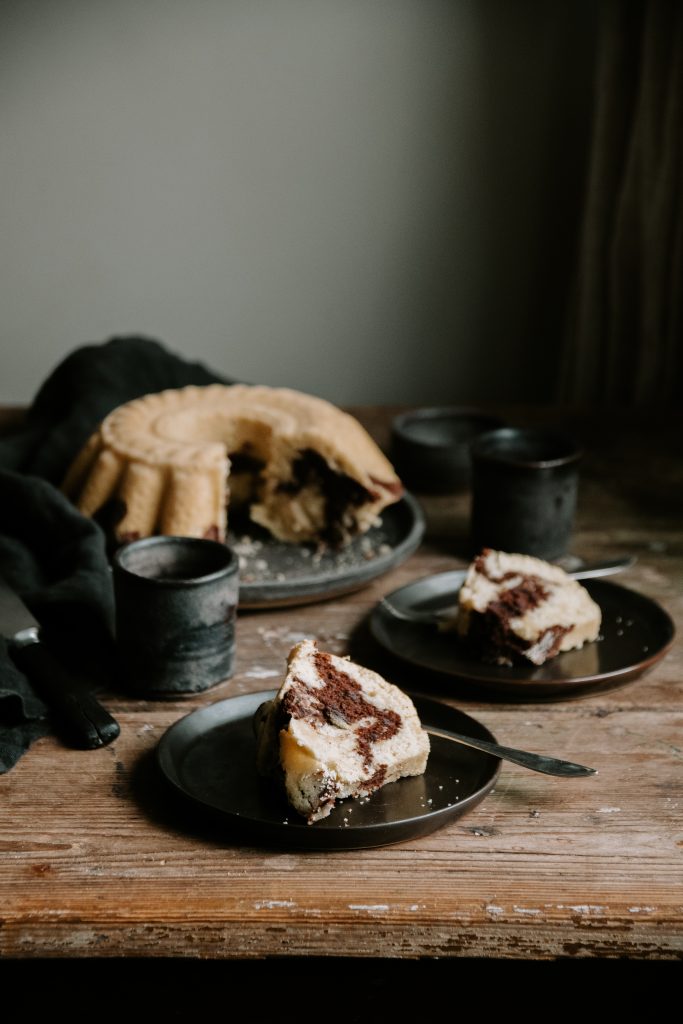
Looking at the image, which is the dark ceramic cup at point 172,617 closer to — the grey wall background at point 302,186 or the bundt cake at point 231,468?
the bundt cake at point 231,468

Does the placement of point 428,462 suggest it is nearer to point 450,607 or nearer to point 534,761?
point 450,607

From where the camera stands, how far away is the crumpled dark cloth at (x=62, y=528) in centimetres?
122

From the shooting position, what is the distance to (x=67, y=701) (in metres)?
1.22

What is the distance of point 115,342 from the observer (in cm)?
208

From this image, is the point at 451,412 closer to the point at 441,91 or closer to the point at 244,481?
the point at 244,481

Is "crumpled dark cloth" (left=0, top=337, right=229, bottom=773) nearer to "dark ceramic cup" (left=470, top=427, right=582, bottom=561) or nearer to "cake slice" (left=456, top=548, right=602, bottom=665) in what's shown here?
"cake slice" (left=456, top=548, right=602, bottom=665)

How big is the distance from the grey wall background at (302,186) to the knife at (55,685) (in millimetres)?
1800

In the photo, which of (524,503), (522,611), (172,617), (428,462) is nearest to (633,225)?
(428,462)

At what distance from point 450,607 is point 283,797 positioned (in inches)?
19.7

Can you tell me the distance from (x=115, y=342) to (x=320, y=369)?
1054mm

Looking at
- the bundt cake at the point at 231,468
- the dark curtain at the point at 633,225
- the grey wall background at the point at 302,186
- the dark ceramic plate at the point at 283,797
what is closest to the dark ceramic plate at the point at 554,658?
the dark ceramic plate at the point at 283,797

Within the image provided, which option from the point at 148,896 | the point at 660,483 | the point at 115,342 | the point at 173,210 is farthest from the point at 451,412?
the point at 148,896

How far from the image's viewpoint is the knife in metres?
1.19

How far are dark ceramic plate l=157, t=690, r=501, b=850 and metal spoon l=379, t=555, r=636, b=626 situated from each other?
0.22 m
